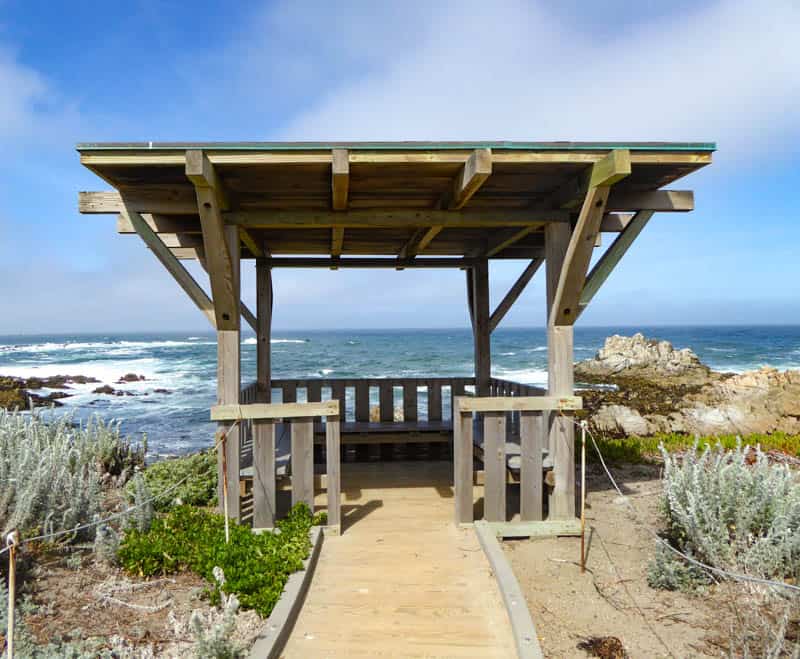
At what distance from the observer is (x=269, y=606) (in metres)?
3.23

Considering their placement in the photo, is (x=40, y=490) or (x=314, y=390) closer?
(x=40, y=490)

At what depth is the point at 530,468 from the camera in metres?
4.67

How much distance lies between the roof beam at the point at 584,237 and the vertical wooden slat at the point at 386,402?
3.27 m

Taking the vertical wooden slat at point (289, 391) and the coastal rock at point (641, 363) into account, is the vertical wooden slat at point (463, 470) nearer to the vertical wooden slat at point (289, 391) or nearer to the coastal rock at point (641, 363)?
the vertical wooden slat at point (289, 391)

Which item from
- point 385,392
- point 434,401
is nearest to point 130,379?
point 385,392

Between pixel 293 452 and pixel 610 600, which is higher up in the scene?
pixel 293 452

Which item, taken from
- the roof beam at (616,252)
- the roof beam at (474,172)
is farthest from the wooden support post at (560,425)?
the roof beam at (474,172)

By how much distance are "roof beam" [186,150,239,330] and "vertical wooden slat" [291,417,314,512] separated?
39.9 inches

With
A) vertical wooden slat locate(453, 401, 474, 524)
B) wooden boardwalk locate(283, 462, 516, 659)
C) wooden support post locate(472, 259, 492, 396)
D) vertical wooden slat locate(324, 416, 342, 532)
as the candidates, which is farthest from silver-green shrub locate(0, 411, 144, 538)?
wooden support post locate(472, 259, 492, 396)

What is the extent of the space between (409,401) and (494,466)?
303 cm

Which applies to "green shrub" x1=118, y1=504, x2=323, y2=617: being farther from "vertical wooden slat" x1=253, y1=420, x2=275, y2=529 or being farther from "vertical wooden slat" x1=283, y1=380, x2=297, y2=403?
"vertical wooden slat" x1=283, y1=380, x2=297, y2=403

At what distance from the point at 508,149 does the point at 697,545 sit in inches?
123

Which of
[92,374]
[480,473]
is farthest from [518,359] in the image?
[480,473]

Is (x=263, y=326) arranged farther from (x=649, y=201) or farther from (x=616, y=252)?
(x=649, y=201)
